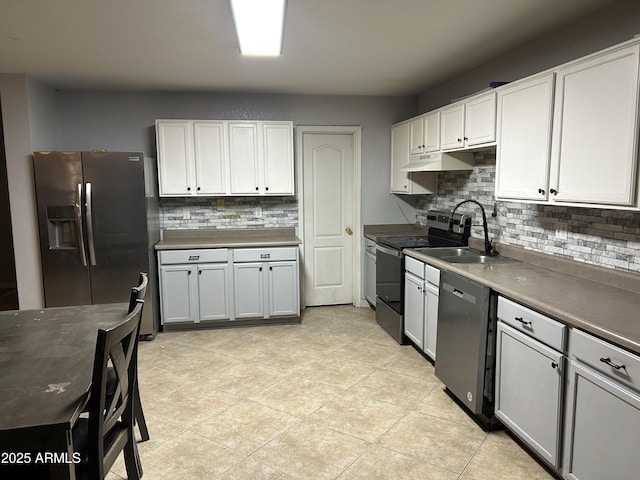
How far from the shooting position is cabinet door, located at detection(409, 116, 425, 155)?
419 centimetres

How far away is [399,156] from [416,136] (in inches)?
19.4

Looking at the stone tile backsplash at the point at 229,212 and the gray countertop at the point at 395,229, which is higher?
the stone tile backsplash at the point at 229,212

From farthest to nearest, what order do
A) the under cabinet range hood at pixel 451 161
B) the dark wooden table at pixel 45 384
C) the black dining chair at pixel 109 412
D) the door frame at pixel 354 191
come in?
the door frame at pixel 354 191, the under cabinet range hood at pixel 451 161, the black dining chair at pixel 109 412, the dark wooden table at pixel 45 384

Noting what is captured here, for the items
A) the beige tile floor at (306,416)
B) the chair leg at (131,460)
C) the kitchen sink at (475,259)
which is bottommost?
the beige tile floor at (306,416)

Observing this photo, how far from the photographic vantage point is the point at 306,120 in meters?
4.89

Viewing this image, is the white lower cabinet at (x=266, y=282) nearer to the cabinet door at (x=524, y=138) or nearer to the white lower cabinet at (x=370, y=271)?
the white lower cabinet at (x=370, y=271)

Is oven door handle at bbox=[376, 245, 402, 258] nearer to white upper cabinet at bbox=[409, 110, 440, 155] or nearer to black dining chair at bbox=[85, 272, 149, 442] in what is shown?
white upper cabinet at bbox=[409, 110, 440, 155]

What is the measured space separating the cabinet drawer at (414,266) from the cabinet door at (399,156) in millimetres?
1170

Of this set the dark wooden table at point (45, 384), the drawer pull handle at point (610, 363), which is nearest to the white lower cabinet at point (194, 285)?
the dark wooden table at point (45, 384)

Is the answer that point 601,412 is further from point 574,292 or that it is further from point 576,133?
point 576,133

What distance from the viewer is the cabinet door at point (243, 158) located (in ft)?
14.8

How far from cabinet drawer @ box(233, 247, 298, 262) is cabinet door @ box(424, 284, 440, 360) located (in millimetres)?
1562

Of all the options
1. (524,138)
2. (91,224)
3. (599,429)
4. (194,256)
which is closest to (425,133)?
(524,138)

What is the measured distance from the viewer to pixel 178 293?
14.1 feet
